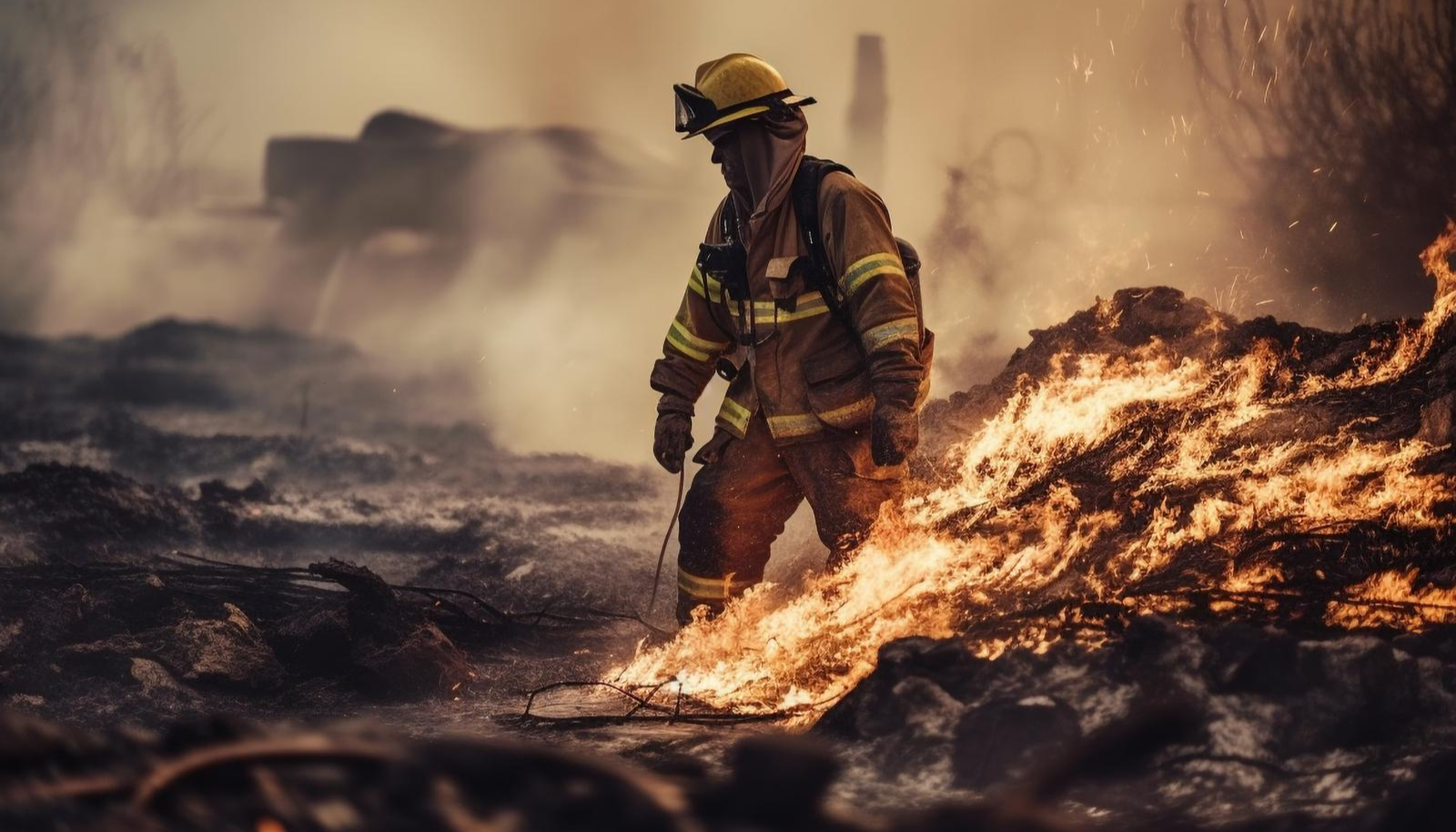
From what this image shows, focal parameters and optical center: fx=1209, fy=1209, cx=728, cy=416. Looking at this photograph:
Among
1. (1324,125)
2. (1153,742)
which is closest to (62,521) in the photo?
(1153,742)

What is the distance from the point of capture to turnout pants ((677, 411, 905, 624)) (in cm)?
477

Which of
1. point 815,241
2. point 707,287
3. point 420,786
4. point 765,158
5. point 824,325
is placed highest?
point 765,158

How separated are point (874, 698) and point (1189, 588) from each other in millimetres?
1197

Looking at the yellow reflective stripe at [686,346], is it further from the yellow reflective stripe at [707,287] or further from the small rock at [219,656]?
the small rock at [219,656]

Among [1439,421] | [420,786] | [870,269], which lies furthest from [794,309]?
[420,786]

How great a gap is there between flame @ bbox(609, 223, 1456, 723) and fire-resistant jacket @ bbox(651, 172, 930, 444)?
55 cm

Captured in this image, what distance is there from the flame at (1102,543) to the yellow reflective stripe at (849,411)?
17.4 inches

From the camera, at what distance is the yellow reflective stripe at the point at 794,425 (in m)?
4.74

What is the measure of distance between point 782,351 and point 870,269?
0.52m

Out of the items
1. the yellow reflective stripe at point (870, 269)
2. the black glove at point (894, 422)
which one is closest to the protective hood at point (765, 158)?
the yellow reflective stripe at point (870, 269)

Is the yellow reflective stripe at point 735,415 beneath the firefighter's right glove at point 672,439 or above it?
above

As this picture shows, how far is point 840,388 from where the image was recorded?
15.5 feet

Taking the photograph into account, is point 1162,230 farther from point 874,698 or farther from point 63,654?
point 63,654

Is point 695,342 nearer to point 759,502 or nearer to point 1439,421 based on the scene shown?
point 759,502
